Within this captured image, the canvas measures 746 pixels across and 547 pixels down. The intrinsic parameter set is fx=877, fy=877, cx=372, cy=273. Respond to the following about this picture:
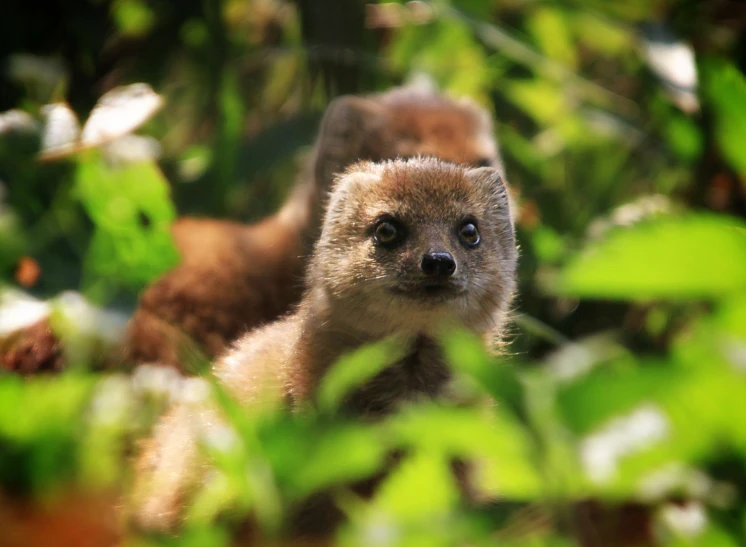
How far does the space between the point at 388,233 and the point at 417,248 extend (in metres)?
0.10

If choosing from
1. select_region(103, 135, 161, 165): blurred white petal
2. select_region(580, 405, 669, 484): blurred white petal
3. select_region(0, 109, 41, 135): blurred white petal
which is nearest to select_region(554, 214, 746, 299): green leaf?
select_region(580, 405, 669, 484): blurred white petal

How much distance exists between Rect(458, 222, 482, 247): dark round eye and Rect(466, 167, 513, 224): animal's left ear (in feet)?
0.44

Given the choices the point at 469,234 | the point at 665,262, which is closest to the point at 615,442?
the point at 665,262

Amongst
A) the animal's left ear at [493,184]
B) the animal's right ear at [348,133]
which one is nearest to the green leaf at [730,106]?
the animal's left ear at [493,184]

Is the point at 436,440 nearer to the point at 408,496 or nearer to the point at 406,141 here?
the point at 408,496

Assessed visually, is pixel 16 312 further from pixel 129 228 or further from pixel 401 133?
pixel 401 133

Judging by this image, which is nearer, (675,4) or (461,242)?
(461,242)

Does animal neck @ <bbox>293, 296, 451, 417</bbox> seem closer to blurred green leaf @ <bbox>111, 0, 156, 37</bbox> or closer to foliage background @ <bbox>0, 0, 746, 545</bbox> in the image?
foliage background @ <bbox>0, 0, 746, 545</bbox>

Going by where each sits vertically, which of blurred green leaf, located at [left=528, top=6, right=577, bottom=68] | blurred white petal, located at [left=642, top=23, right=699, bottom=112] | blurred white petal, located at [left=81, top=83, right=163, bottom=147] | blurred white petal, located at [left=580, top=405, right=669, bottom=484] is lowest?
→ blurred green leaf, located at [left=528, top=6, right=577, bottom=68]

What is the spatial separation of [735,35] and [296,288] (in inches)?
74.4

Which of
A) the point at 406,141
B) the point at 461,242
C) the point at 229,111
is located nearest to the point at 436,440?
the point at 461,242

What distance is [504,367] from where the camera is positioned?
0.84 m

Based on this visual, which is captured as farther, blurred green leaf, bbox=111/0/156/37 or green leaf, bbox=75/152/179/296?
blurred green leaf, bbox=111/0/156/37

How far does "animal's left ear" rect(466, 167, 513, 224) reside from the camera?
2303 millimetres
